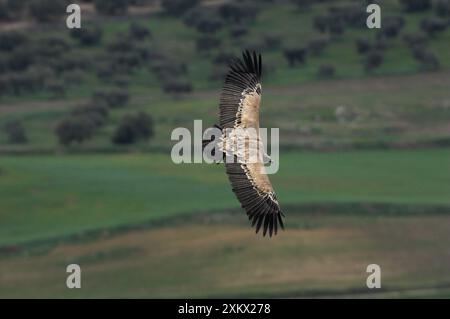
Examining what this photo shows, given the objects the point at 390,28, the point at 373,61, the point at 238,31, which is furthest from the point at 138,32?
the point at 373,61

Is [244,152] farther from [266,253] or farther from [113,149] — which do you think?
[113,149]

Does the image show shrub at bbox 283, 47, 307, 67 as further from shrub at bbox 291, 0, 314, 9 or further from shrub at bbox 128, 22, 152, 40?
shrub at bbox 291, 0, 314, 9

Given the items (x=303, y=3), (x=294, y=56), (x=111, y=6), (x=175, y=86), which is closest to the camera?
(x=175, y=86)

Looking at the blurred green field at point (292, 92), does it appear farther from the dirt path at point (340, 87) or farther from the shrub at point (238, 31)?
the shrub at point (238, 31)

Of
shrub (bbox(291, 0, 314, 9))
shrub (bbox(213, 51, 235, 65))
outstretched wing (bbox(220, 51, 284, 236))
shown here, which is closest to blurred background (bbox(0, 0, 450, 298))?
shrub (bbox(291, 0, 314, 9))

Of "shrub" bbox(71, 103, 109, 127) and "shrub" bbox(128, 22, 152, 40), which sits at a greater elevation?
"shrub" bbox(128, 22, 152, 40)

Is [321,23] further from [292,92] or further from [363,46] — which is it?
[292,92]
